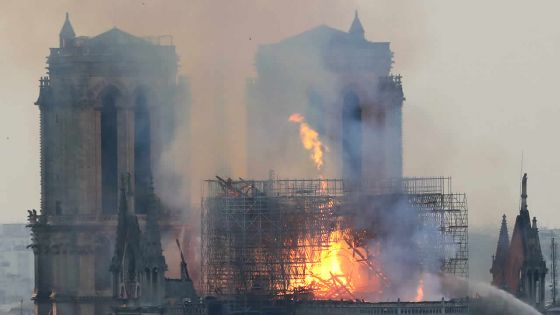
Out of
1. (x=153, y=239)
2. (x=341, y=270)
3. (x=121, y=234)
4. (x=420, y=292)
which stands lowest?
(x=420, y=292)

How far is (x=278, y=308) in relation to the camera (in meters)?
159

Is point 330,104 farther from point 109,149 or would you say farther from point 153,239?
point 153,239

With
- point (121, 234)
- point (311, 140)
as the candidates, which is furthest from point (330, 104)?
point (121, 234)

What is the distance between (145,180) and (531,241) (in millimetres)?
28607

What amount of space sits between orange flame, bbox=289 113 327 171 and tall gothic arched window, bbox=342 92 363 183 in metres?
1.75

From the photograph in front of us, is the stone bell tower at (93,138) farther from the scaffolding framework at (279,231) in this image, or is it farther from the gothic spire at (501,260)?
the gothic spire at (501,260)

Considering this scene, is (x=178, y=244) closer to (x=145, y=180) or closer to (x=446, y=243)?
(x=145, y=180)

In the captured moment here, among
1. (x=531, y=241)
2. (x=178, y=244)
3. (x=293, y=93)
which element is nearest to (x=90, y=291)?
(x=178, y=244)

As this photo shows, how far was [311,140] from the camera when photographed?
172625 millimetres

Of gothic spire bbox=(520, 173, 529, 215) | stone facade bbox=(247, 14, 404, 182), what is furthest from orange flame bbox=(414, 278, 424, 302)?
stone facade bbox=(247, 14, 404, 182)

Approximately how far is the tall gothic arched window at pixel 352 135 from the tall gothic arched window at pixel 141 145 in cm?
1314

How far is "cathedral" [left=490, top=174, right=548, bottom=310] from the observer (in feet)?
523

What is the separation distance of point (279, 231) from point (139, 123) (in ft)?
66.3

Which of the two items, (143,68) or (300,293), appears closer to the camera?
(300,293)
